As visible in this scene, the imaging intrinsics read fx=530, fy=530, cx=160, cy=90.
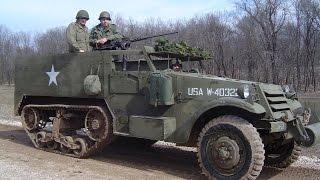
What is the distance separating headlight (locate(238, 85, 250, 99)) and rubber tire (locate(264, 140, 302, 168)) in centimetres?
156

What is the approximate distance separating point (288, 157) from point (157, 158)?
2.41 metres

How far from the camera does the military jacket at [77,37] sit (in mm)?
9883

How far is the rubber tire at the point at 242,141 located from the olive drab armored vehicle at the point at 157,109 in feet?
0.04

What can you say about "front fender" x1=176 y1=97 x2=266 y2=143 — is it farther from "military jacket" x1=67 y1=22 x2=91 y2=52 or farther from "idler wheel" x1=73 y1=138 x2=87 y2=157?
"military jacket" x1=67 y1=22 x2=91 y2=52

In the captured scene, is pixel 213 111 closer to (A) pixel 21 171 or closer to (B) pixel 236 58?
(A) pixel 21 171

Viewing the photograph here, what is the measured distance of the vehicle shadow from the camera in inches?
334

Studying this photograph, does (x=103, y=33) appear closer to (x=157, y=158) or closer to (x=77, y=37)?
(x=77, y=37)

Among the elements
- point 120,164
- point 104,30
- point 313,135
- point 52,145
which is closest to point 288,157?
point 313,135

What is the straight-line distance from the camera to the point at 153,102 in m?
8.16

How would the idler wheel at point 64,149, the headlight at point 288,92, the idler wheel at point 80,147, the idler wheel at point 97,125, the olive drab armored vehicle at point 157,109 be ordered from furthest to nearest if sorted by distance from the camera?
the idler wheel at point 64,149
the idler wheel at point 80,147
the idler wheel at point 97,125
the headlight at point 288,92
the olive drab armored vehicle at point 157,109

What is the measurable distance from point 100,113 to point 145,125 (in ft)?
3.83

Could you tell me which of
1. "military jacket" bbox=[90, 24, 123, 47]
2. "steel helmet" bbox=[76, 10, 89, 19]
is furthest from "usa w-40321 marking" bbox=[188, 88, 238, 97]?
"steel helmet" bbox=[76, 10, 89, 19]

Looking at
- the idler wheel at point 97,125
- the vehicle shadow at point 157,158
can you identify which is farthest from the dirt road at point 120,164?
the idler wheel at point 97,125

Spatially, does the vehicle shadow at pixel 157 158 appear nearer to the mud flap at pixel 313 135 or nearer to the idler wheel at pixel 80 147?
the idler wheel at pixel 80 147
